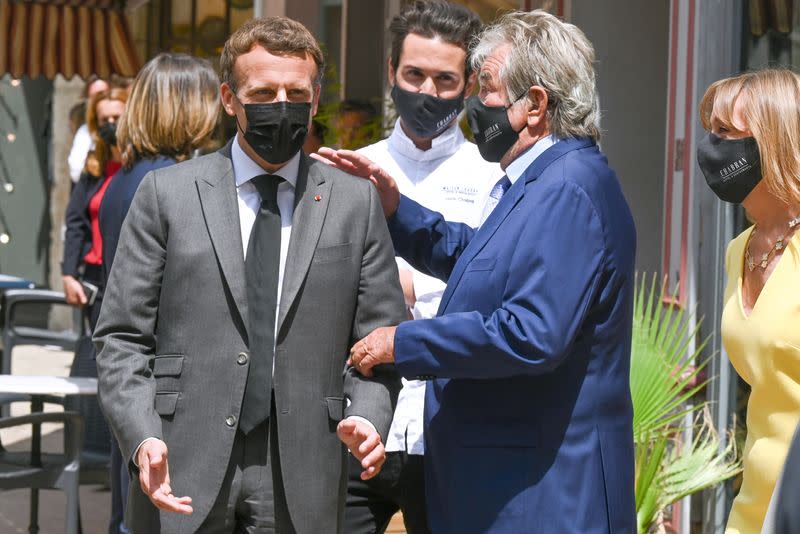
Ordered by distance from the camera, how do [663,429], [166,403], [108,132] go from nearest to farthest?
[166,403], [663,429], [108,132]

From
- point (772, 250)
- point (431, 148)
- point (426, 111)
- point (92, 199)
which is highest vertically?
point (426, 111)

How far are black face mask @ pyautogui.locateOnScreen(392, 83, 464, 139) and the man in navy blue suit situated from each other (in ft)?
2.61

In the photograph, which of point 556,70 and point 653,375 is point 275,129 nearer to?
point 556,70

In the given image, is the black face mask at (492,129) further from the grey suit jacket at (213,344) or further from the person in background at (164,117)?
the person in background at (164,117)

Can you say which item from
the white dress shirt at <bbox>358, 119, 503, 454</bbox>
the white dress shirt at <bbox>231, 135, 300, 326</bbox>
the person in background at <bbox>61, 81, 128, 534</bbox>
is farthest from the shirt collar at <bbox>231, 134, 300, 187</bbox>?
the person in background at <bbox>61, 81, 128, 534</bbox>

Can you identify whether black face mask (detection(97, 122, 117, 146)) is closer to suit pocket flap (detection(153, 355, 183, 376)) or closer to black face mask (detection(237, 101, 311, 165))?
black face mask (detection(237, 101, 311, 165))

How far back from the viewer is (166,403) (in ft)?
9.58

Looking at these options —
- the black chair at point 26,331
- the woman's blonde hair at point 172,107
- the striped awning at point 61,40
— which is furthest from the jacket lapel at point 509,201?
the striped awning at point 61,40

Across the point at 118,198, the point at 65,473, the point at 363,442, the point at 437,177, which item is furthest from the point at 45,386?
the point at 363,442

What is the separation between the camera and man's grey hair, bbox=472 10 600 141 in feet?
10.1

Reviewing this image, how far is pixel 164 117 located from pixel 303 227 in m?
1.75

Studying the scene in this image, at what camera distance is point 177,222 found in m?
2.96

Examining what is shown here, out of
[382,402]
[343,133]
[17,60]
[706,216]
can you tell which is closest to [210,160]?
[382,402]

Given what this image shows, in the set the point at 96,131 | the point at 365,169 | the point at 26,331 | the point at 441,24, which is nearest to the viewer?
the point at 365,169
